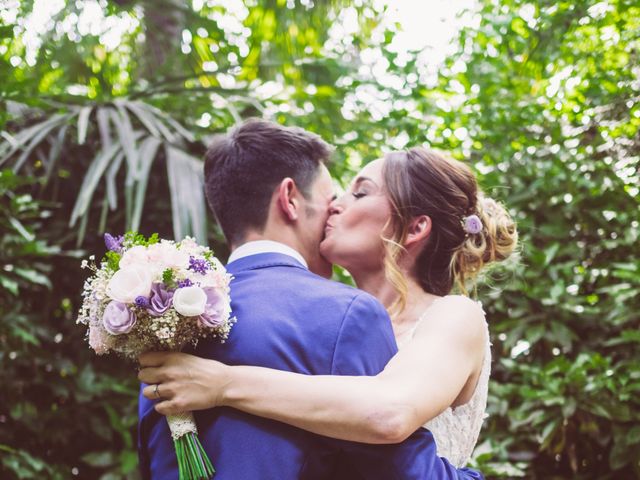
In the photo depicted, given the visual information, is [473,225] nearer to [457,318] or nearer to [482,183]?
[457,318]

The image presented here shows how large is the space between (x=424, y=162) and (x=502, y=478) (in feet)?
6.54

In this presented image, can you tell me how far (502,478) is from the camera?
3758 millimetres

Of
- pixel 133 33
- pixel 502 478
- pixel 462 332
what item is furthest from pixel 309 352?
pixel 133 33

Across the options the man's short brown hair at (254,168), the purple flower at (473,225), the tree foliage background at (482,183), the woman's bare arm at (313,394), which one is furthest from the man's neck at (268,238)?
the tree foliage background at (482,183)

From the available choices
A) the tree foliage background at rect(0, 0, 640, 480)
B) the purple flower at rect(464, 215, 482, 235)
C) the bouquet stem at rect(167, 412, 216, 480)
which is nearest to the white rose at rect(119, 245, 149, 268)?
the bouquet stem at rect(167, 412, 216, 480)

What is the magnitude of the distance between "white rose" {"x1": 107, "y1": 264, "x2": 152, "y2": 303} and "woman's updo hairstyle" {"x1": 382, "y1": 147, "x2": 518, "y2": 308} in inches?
47.6

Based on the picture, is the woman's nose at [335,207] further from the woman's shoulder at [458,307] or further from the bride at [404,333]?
the woman's shoulder at [458,307]

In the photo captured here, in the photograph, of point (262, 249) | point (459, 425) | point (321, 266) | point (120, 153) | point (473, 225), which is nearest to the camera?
point (262, 249)

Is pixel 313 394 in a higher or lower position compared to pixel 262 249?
lower

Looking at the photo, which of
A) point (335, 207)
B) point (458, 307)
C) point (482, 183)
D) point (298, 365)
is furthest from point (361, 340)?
point (482, 183)

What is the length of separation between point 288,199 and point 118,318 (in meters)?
0.84

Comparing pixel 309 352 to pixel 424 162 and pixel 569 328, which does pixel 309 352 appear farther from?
pixel 569 328

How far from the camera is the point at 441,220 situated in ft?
9.02

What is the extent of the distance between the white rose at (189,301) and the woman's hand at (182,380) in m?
0.19
